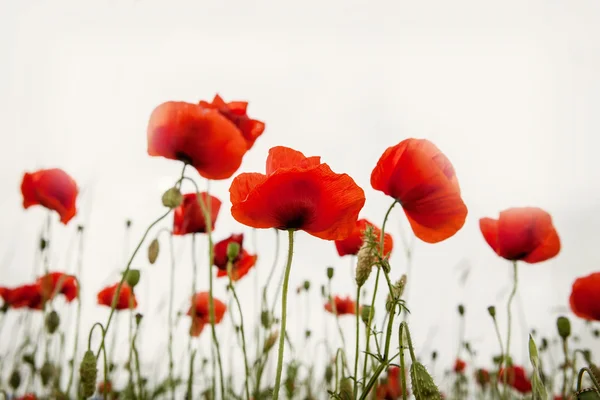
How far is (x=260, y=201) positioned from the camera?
124cm

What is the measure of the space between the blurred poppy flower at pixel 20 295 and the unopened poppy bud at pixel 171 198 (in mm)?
2010

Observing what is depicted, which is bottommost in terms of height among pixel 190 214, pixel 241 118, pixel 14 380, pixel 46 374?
pixel 14 380

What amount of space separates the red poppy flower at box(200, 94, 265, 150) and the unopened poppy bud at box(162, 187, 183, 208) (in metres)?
0.37

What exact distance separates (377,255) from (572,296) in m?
1.70

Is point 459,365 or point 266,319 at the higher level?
point 266,319

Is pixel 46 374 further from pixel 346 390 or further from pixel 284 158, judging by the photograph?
pixel 284 158

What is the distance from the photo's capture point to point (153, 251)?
1.92m

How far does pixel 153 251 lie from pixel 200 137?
47 centimetres

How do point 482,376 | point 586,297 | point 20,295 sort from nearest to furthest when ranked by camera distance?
point 586,297
point 482,376
point 20,295

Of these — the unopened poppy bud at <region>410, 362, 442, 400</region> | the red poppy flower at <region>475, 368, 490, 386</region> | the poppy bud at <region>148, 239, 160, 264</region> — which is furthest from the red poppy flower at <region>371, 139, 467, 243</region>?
the red poppy flower at <region>475, 368, 490, 386</region>

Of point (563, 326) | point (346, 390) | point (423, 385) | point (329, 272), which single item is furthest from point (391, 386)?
point (423, 385)

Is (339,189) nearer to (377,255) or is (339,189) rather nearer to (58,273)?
(377,255)

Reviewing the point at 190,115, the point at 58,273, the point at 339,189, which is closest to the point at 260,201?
the point at 339,189

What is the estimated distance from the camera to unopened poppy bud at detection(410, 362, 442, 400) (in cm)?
103
